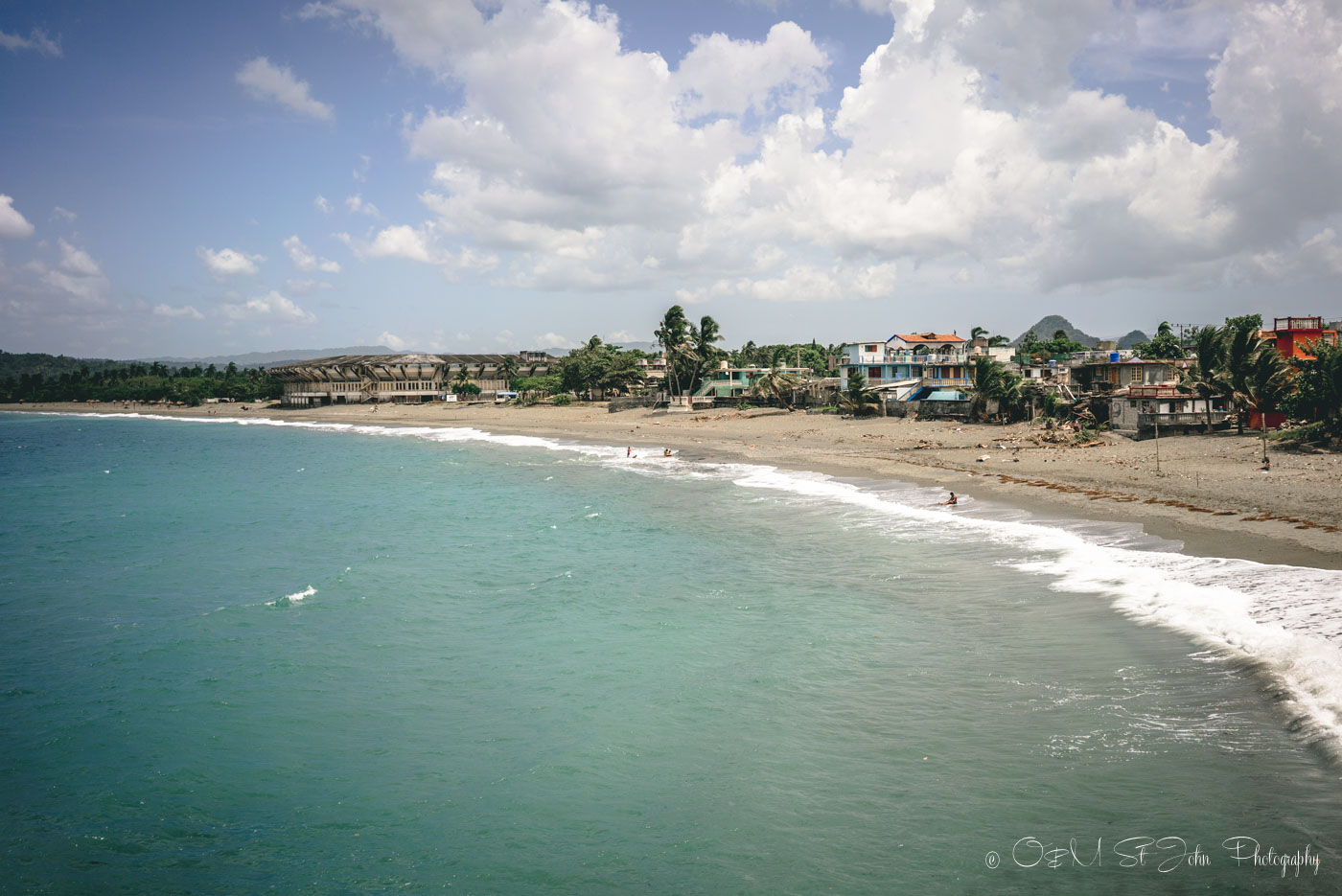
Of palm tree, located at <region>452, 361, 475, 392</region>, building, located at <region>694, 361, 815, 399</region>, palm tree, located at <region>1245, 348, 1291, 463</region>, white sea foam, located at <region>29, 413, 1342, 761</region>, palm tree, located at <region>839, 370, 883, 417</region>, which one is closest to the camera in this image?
white sea foam, located at <region>29, 413, 1342, 761</region>

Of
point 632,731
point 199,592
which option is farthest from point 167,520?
point 632,731

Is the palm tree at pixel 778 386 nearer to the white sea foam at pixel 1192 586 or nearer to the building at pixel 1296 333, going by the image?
the building at pixel 1296 333

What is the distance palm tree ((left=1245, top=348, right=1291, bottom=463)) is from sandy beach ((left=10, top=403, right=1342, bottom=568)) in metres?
2.00

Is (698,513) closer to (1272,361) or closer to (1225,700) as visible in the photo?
(1225,700)

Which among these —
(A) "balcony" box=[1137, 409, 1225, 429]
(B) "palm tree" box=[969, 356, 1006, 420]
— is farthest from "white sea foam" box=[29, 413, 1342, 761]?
(B) "palm tree" box=[969, 356, 1006, 420]

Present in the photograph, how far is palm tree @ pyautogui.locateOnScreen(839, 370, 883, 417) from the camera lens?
61.5 m

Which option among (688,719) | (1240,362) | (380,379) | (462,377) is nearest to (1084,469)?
(1240,362)

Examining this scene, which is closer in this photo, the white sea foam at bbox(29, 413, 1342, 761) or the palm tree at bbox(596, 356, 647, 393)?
the white sea foam at bbox(29, 413, 1342, 761)

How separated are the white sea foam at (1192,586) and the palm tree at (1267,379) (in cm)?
1827

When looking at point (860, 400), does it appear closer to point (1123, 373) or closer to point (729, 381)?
point (1123, 373)

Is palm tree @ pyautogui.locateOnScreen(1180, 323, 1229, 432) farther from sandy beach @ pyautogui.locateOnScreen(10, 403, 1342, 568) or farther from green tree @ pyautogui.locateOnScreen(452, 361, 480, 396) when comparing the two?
green tree @ pyautogui.locateOnScreen(452, 361, 480, 396)

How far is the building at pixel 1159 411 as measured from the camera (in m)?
39.7

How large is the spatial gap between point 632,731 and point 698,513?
18.2 meters

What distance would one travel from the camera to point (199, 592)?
70.6ft
